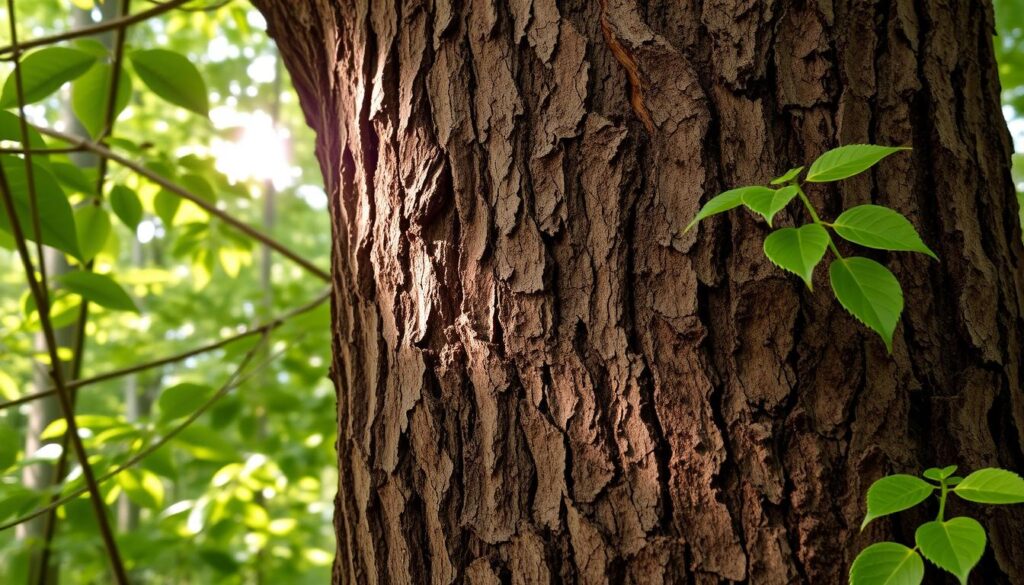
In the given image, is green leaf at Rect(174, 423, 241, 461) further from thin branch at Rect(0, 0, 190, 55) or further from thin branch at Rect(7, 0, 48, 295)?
thin branch at Rect(0, 0, 190, 55)

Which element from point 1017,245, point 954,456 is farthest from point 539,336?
point 1017,245

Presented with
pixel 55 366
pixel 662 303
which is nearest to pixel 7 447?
pixel 55 366

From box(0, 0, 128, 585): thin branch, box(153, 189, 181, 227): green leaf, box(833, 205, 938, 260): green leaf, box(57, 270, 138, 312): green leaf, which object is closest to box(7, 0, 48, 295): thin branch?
box(0, 0, 128, 585): thin branch

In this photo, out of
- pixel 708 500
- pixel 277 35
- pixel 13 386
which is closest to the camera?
pixel 708 500

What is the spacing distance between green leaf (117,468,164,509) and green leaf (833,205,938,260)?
1.78 meters

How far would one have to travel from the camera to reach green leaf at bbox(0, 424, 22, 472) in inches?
62.3

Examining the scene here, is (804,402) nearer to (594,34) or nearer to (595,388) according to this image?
(595,388)

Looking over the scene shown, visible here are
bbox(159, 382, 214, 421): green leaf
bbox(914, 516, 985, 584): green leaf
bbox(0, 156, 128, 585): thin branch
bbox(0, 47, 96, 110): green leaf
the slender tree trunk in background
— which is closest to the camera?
bbox(914, 516, 985, 584): green leaf

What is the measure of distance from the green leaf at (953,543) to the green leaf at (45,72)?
151 cm

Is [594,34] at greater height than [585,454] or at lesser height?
greater

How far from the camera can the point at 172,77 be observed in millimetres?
1473

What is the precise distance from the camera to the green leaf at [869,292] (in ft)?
2.23

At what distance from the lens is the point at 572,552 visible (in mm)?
832

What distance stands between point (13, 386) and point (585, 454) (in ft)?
6.63
